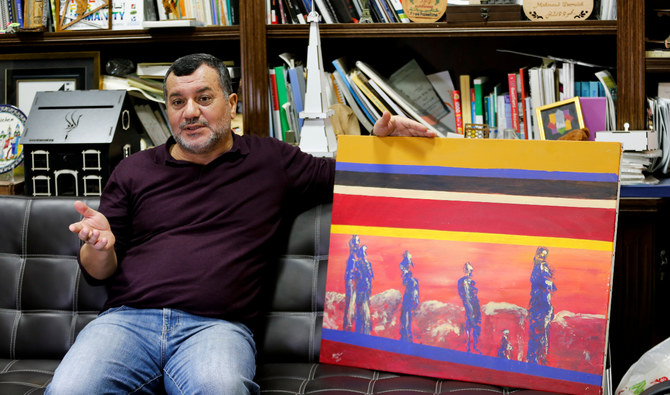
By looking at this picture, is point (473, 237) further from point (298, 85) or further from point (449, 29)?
point (298, 85)

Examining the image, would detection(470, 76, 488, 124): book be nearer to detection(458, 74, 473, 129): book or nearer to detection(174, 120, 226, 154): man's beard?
detection(458, 74, 473, 129): book

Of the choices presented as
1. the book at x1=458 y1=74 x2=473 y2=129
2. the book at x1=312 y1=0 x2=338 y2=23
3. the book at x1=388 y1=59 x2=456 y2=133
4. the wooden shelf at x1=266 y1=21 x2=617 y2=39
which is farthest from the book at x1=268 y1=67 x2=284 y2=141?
the book at x1=458 y1=74 x2=473 y2=129

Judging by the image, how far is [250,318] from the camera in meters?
1.71

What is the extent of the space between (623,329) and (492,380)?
783mm

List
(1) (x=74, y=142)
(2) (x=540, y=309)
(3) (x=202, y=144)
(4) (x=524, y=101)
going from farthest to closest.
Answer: (4) (x=524, y=101), (1) (x=74, y=142), (3) (x=202, y=144), (2) (x=540, y=309)

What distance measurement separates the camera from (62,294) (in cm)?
188

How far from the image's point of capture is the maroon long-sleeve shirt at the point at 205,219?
1677 mm

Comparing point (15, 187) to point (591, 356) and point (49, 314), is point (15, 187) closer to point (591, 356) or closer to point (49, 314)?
point (49, 314)

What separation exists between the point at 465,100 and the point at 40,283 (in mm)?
1591

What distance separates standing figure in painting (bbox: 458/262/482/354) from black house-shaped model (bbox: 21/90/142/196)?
1.29 metres

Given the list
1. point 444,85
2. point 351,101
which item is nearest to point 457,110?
point 444,85

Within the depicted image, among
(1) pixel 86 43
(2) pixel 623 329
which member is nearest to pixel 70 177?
(1) pixel 86 43

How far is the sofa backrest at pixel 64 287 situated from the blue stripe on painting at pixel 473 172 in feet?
0.61

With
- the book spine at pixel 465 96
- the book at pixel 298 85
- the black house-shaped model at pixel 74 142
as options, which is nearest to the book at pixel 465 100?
the book spine at pixel 465 96
